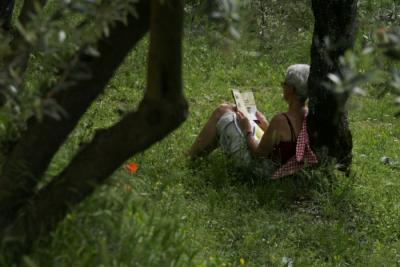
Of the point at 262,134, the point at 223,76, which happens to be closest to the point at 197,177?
the point at 262,134

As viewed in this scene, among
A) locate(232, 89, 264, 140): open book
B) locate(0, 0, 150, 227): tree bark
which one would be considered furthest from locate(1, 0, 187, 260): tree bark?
locate(232, 89, 264, 140): open book

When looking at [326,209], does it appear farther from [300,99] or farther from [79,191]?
[79,191]

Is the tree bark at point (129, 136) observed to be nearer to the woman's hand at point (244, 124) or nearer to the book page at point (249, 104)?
the woman's hand at point (244, 124)

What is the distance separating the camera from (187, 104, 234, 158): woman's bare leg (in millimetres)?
6680

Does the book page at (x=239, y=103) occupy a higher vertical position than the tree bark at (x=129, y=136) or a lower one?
lower

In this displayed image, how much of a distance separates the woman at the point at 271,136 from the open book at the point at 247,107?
7 centimetres

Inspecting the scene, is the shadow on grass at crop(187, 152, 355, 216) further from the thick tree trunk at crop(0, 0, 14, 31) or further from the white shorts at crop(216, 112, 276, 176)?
the thick tree trunk at crop(0, 0, 14, 31)

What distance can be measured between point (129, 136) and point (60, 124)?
0.32 m

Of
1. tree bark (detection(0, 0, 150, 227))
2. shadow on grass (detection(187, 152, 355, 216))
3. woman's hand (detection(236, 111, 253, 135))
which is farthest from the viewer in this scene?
woman's hand (detection(236, 111, 253, 135))

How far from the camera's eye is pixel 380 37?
2445mm

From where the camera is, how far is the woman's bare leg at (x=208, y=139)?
6.68 m

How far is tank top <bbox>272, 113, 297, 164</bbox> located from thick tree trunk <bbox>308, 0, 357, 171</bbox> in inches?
7.5

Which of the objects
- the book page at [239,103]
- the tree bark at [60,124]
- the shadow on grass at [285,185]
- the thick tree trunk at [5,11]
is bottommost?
the shadow on grass at [285,185]

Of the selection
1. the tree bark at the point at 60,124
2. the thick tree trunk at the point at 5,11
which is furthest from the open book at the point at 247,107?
the tree bark at the point at 60,124
